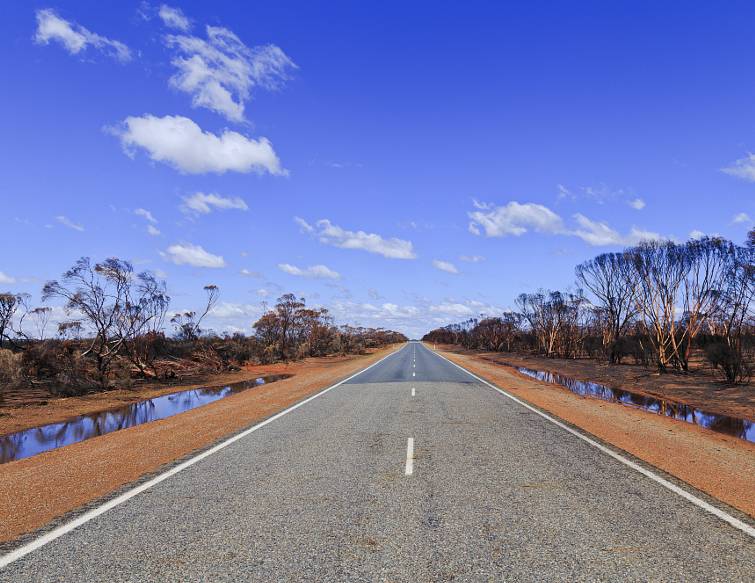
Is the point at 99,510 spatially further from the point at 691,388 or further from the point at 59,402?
the point at 691,388

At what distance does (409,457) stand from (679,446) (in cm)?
564

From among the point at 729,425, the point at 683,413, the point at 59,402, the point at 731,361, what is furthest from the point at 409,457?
the point at 731,361

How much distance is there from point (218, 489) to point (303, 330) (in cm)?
5106

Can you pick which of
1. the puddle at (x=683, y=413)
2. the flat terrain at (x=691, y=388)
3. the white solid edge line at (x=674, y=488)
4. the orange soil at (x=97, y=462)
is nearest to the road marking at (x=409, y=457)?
the white solid edge line at (x=674, y=488)

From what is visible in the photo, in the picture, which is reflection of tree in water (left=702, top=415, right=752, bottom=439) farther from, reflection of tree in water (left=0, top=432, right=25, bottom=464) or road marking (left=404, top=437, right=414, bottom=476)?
reflection of tree in water (left=0, top=432, right=25, bottom=464)

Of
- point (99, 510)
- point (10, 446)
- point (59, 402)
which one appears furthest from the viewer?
point (59, 402)

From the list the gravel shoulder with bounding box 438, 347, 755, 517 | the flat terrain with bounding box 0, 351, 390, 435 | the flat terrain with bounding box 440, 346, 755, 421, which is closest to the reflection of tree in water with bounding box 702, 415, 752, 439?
the flat terrain with bounding box 440, 346, 755, 421

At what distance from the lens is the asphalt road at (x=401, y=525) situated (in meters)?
3.95

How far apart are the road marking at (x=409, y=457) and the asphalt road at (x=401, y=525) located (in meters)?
0.07

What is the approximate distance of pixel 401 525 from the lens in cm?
485

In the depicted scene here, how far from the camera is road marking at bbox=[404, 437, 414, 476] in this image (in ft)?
22.5

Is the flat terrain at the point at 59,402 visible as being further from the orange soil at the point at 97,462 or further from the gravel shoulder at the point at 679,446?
the gravel shoulder at the point at 679,446

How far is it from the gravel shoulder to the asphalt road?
3.08 ft

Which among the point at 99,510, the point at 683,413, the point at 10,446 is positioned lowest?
the point at 10,446
